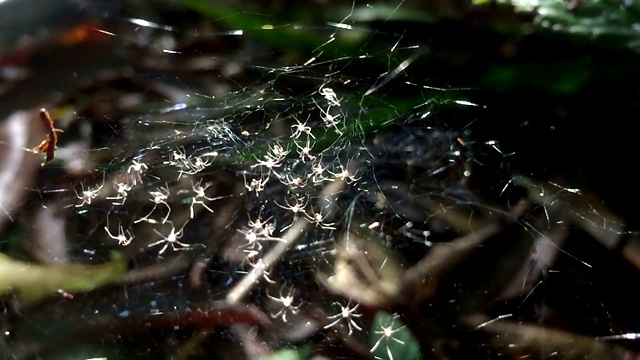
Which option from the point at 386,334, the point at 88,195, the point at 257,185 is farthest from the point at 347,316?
the point at 88,195

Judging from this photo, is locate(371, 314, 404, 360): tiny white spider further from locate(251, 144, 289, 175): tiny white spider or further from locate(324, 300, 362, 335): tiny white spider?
locate(251, 144, 289, 175): tiny white spider

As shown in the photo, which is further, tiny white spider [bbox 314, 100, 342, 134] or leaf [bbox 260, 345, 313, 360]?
tiny white spider [bbox 314, 100, 342, 134]

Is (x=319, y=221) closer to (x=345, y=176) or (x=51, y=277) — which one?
(x=345, y=176)

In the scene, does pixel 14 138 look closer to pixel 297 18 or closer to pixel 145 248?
pixel 145 248

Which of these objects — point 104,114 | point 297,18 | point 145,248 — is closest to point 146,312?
point 145,248

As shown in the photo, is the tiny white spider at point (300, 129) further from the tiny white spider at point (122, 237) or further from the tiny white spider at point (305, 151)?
the tiny white spider at point (122, 237)

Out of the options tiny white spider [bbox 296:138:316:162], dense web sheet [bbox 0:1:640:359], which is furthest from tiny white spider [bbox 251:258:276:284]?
tiny white spider [bbox 296:138:316:162]

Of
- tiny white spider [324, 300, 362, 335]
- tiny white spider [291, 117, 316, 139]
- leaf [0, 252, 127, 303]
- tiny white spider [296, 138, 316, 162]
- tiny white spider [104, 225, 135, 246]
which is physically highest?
tiny white spider [291, 117, 316, 139]

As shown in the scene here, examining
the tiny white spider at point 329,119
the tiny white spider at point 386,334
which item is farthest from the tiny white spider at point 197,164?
the tiny white spider at point 386,334
